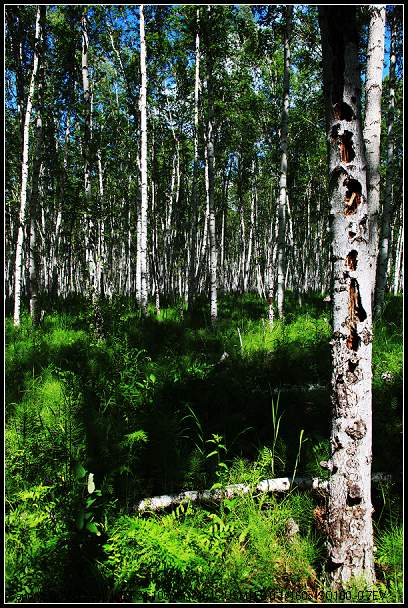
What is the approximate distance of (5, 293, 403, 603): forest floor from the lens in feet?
7.18

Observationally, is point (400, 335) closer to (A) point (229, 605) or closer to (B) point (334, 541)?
(B) point (334, 541)

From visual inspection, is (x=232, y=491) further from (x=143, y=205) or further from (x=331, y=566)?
(x=143, y=205)

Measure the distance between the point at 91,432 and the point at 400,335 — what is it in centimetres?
545

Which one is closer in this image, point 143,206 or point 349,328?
point 349,328

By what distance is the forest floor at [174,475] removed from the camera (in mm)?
2189

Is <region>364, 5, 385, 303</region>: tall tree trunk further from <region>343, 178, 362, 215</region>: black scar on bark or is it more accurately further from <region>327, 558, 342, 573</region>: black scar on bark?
<region>327, 558, 342, 573</region>: black scar on bark

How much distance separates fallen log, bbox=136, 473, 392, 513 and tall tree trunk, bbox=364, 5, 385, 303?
5.93ft

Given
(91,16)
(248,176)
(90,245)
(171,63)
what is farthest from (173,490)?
(248,176)

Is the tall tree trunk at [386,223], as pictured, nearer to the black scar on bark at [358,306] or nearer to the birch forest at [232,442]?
the birch forest at [232,442]

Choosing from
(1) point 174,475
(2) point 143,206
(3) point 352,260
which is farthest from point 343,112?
(2) point 143,206

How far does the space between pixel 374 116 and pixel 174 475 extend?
4.03 metres

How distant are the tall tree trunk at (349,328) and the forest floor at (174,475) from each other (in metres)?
0.28

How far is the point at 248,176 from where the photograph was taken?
71.8 ft

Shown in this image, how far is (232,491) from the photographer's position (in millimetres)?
2924
